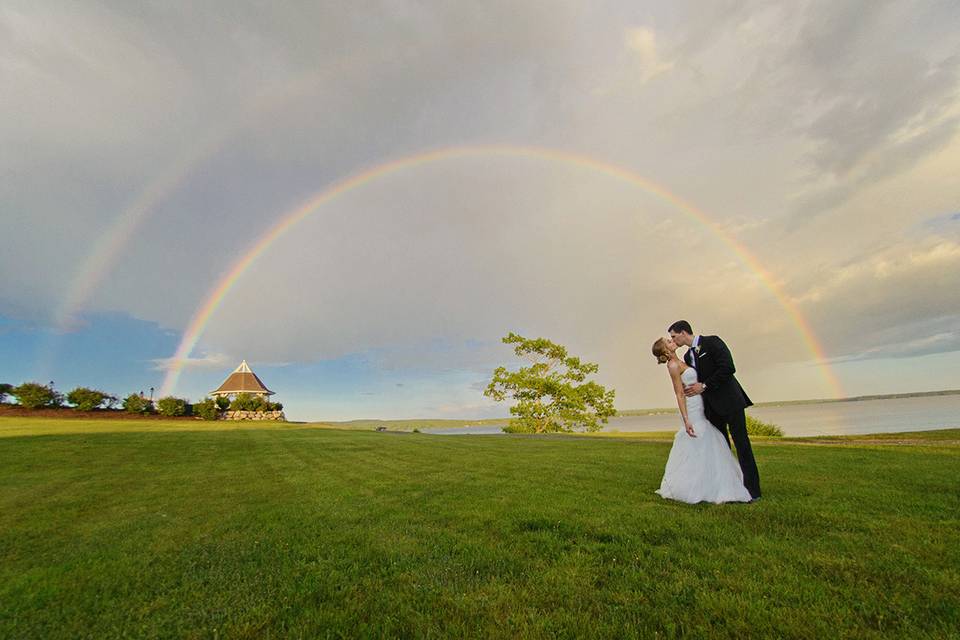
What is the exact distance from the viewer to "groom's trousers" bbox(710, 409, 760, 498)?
7.45 metres

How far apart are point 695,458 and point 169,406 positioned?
209 ft

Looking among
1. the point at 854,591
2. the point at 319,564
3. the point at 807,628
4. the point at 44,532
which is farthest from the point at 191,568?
the point at 854,591

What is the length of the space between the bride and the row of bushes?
207 feet

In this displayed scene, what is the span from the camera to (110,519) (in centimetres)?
759

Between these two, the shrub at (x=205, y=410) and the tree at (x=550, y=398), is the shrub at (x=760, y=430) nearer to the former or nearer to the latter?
the tree at (x=550, y=398)

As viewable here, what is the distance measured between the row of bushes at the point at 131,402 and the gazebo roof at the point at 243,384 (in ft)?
59.4

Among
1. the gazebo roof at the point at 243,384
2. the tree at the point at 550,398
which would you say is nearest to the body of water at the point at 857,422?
the tree at the point at 550,398

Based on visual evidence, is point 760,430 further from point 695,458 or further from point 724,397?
point 695,458

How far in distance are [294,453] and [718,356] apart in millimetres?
16449

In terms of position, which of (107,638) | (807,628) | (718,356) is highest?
(718,356)

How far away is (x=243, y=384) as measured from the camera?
85.6 meters

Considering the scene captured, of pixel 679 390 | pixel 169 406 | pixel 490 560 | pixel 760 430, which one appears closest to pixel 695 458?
pixel 679 390

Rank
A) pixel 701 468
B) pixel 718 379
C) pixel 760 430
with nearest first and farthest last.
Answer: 1. pixel 701 468
2. pixel 718 379
3. pixel 760 430

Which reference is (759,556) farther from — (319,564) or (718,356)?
(319,564)
